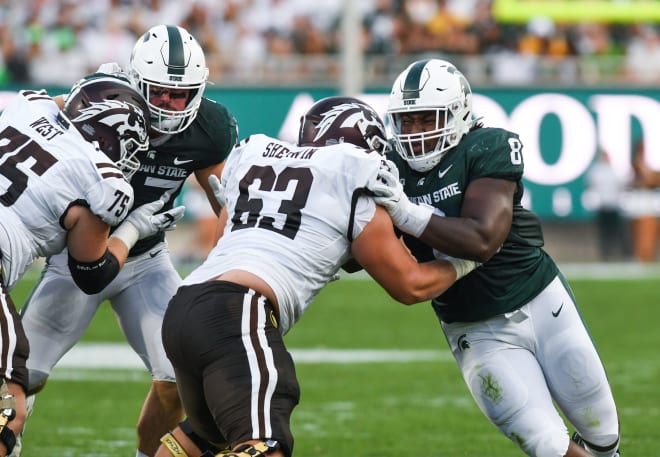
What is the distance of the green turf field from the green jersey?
1633 millimetres

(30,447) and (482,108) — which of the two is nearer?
(30,447)

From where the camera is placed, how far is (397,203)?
169 inches

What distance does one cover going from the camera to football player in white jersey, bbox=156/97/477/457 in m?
3.92

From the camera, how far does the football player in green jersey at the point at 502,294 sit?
15.0 feet

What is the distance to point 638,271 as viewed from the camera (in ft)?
54.7

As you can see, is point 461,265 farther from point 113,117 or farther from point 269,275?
point 113,117

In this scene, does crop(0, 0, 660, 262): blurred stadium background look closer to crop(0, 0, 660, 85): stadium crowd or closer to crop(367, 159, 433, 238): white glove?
crop(0, 0, 660, 85): stadium crowd

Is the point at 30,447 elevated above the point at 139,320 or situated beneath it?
situated beneath

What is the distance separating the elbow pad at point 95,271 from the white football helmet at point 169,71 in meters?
0.80

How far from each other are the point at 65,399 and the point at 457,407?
256cm

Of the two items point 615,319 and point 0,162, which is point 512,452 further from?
point 615,319

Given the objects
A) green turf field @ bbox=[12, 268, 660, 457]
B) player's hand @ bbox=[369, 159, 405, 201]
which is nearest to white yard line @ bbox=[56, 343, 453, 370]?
green turf field @ bbox=[12, 268, 660, 457]

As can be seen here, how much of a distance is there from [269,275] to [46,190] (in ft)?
3.20

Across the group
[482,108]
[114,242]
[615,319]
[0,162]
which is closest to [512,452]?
[114,242]
